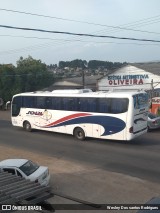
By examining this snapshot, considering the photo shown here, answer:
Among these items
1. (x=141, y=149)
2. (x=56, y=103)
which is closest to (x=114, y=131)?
(x=141, y=149)

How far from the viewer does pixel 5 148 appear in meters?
23.3

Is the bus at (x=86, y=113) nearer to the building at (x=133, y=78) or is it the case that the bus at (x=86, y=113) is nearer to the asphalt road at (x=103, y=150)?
the asphalt road at (x=103, y=150)

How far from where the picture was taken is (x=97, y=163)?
63.0ft

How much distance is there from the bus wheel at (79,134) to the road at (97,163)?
1.15 ft

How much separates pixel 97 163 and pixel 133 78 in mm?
29007

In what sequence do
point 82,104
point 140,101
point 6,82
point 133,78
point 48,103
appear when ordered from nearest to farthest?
1. point 140,101
2. point 82,104
3. point 48,103
4. point 133,78
5. point 6,82

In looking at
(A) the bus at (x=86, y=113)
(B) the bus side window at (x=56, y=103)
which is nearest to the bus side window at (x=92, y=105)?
(A) the bus at (x=86, y=113)

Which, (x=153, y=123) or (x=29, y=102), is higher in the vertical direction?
(x=29, y=102)

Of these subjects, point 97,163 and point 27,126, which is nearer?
point 97,163

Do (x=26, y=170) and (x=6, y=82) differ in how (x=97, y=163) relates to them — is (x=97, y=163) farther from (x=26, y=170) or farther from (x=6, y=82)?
(x=6, y=82)

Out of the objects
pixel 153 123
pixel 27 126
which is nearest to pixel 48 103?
pixel 27 126

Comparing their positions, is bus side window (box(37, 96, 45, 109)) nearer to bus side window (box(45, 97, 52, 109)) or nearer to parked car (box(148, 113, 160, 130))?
bus side window (box(45, 97, 52, 109))

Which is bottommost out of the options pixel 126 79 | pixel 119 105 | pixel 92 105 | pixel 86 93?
pixel 92 105

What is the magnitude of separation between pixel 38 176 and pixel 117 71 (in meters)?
35.1
